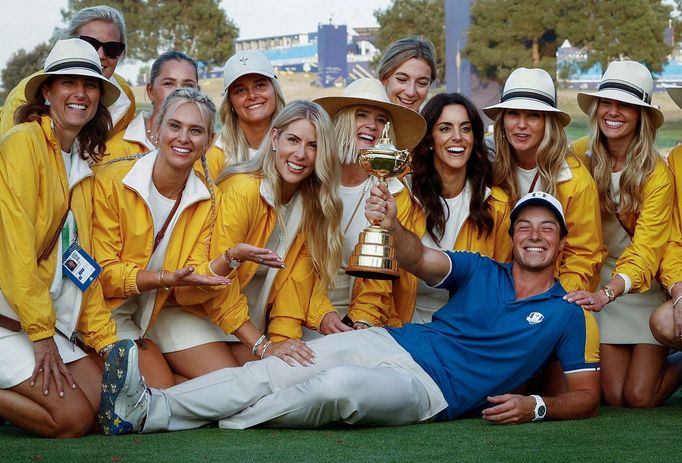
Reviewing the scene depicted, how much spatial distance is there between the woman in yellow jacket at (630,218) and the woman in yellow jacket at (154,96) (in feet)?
8.79

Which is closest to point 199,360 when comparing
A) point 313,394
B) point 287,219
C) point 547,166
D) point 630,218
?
point 287,219

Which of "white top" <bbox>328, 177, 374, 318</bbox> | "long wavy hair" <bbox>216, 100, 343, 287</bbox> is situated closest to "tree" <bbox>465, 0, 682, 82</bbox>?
"white top" <bbox>328, 177, 374, 318</bbox>

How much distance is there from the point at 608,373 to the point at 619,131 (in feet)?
4.95

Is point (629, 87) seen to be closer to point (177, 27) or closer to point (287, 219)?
point (287, 219)

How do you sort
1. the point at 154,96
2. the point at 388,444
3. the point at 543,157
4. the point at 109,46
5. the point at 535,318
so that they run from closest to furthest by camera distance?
the point at 388,444 → the point at 535,318 → the point at 543,157 → the point at 109,46 → the point at 154,96

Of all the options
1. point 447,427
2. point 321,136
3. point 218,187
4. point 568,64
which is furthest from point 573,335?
point 568,64

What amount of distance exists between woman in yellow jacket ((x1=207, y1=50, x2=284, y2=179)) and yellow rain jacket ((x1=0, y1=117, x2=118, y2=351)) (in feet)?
5.67

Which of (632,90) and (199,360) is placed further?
(632,90)

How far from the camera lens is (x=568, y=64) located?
45.0 m

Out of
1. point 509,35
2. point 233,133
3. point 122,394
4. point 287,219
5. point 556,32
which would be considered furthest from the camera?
point 556,32

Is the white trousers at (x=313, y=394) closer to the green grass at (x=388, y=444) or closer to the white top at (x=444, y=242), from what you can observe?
the green grass at (x=388, y=444)

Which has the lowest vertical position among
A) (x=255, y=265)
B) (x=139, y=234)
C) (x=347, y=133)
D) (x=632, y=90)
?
(x=255, y=265)

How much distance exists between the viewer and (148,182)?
6.22 m

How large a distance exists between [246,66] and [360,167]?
3.66ft
